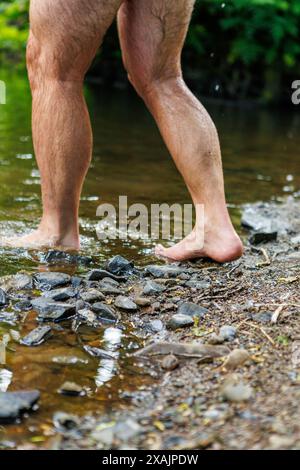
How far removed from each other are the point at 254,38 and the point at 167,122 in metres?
10.6

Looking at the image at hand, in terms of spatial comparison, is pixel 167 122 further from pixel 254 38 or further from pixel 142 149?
pixel 254 38

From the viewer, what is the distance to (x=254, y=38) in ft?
39.3

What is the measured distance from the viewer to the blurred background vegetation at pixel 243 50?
37.9 feet

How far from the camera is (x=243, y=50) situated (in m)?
11.5

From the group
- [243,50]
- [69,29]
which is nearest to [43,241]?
[69,29]

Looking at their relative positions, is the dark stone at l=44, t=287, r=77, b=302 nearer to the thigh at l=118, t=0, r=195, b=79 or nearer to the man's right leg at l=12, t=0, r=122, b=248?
the man's right leg at l=12, t=0, r=122, b=248

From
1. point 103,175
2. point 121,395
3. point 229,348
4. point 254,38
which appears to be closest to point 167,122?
point 229,348

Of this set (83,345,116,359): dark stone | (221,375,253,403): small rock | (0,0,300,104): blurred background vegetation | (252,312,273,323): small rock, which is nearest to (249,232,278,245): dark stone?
(252,312,273,323): small rock

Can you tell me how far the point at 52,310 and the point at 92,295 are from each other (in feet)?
0.51

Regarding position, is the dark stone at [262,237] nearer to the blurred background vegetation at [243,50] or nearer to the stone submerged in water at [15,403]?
the stone submerged in water at [15,403]

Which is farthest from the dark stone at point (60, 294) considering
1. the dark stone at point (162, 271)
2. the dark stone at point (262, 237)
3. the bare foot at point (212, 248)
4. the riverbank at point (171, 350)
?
the dark stone at point (262, 237)

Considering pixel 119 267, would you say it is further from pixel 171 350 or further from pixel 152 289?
pixel 171 350

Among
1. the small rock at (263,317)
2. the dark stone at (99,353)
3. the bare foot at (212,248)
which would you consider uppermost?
the bare foot at (212,248)
